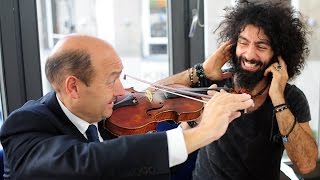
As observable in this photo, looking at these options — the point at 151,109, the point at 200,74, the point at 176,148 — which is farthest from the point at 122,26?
the point at 176,148

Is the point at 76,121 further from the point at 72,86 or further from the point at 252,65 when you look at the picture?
the point at 252,65

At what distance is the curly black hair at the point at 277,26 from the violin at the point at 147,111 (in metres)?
0.41

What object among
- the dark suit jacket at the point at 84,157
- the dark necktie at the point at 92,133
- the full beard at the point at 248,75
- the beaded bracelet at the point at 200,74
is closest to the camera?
the dark suit jacket at the point at 84,157

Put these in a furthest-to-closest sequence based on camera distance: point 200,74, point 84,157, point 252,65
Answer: point 200,74 < point 252,65 < point 84,157

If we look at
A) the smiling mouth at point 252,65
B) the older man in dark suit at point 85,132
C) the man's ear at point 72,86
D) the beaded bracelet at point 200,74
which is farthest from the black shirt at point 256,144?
the man's ear at point 72,86

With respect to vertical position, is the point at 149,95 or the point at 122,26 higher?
the point at 122,26

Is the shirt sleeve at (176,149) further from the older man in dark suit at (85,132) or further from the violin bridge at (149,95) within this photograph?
the violin bridge at (149,95)

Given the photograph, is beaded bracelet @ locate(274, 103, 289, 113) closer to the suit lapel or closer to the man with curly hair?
the man with curly hair

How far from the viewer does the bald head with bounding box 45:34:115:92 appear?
3.04 ft

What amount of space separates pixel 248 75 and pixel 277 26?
25cm

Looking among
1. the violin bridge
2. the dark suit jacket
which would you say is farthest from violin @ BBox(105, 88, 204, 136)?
the dark suit jacket

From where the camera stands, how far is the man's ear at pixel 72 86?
3.07ft

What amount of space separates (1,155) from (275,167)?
1.06 meters

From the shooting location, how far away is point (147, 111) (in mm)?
1402
